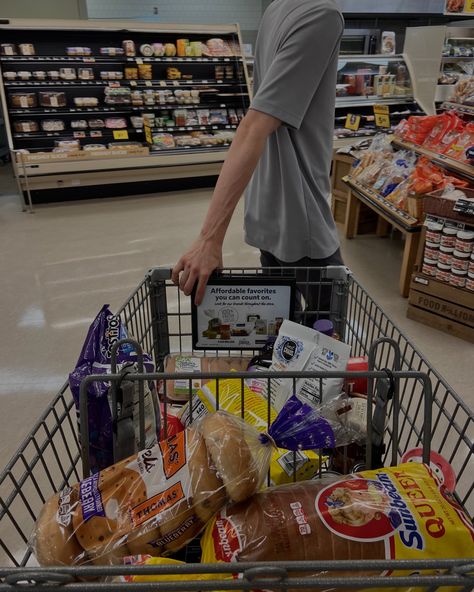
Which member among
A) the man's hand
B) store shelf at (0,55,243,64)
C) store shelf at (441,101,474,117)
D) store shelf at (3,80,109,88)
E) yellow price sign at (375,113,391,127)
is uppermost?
store shelf at (0,55,243,64)

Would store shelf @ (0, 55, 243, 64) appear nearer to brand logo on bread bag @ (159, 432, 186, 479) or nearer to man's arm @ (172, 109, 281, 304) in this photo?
man's arm @ (172, 109, 281, 304)

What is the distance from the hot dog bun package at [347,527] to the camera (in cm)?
60

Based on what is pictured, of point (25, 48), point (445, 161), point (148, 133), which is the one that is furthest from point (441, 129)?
point (25, 48)

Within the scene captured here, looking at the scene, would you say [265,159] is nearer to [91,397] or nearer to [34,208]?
[91,397]

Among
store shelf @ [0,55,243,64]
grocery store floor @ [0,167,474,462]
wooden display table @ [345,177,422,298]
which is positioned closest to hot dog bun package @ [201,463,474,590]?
grocery store floor @ [0,167,474,462]

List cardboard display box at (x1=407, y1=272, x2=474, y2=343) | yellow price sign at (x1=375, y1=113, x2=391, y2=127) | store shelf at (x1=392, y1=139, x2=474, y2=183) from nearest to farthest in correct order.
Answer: cardboard display box at (x1=407, y1=272, x2=474, y2=343) → store shelf at (x1=392, y1=139, x2=474, y2=183) → yellow price sign at (x1=375, y1=113, x2=391, y2=127)

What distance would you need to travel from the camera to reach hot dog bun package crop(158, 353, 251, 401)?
1.20 m

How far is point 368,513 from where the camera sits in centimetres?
62

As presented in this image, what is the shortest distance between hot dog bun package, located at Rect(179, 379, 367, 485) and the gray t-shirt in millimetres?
705

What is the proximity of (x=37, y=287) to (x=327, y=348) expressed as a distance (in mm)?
3146

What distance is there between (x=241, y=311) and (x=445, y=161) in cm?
326

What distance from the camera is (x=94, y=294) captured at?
3.54 meters

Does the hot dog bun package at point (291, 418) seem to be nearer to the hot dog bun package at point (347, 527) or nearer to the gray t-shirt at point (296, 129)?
the hot dog bun package at point (347, 527)

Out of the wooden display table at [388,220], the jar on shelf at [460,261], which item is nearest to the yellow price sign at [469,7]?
the wooden display table at [388,220]
